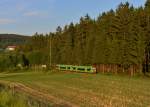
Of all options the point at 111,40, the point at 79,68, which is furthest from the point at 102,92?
the point at 79,68

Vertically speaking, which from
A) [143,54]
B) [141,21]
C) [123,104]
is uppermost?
[141,21]

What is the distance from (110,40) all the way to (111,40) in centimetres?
35

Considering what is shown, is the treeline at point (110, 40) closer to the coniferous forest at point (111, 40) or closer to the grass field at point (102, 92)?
the coniferous forest at point (111, 40)

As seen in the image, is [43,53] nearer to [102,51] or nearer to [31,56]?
[31,56]

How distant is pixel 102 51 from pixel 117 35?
228 inches

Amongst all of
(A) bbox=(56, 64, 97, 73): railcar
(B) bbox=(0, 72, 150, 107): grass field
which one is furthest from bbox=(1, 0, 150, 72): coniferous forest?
(B) bbox=(0, 72, 150, 107): grass field

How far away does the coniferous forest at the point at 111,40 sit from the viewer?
63.0m

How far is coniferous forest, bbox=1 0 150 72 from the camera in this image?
2482 inches

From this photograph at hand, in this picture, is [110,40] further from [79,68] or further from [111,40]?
[79,68]

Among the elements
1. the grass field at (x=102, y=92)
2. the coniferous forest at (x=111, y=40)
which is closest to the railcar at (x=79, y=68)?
the coniferous forest at (x=111, y=40)

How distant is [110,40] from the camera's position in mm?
74125

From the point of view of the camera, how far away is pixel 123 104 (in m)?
22.9

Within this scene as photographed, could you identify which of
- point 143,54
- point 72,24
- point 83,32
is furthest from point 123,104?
point 72,24

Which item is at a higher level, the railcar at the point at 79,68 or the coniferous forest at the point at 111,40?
the coniferous forest at the point at 111,40
